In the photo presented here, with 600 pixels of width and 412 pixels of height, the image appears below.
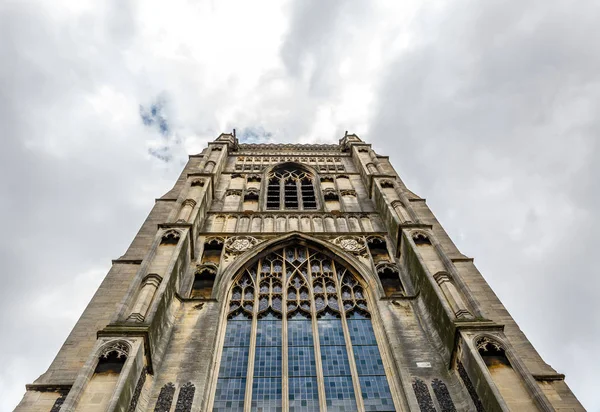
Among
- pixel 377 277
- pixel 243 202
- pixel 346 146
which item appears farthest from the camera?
pixel 346 146

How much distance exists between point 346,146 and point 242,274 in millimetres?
15548

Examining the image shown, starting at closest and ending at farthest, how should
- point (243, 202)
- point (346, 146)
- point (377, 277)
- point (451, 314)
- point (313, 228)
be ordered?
point (451, 314), point (377, 277), point (313, 228), point (243, 202), point (346, 146)

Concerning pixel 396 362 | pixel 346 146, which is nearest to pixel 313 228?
pixel 396 362

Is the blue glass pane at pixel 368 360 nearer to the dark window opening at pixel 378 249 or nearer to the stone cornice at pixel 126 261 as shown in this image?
the dark window opening at pixel 378 249

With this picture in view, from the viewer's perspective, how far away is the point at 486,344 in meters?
10.4

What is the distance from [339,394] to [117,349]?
5.38 m

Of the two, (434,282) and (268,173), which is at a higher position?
(268,173)

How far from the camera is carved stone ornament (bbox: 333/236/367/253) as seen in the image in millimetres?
17016

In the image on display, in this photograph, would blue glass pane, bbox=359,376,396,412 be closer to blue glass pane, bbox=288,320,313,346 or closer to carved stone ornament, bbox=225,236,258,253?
blue glass pane, bbox=288,320,313,346

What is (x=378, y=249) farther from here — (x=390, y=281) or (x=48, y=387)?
(x=48, y=387)

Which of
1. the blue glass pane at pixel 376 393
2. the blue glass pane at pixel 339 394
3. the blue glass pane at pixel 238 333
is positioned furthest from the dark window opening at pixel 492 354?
the blue glass pane at pixel 238 333

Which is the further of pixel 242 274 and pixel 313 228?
pixel 313 228

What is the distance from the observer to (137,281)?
1235cm

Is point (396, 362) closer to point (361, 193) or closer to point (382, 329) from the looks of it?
point (382, 329)
